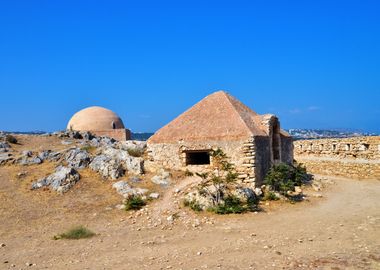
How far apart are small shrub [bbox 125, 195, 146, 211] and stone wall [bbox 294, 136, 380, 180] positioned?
12.2 m

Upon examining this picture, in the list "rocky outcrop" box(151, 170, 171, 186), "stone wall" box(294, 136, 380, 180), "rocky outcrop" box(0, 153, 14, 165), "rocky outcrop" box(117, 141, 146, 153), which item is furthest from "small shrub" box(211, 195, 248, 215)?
"rocky outcrop" box(0, 153, 14, 165)

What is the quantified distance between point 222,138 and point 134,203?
4.42m

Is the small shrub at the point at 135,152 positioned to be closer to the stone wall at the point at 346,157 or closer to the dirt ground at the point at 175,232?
the dirt ground at the point at 175,232

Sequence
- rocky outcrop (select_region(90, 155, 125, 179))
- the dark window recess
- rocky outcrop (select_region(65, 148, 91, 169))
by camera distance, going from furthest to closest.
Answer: rocky outcrop (select_region(65, 148, 91, 169)) → the dark window recess → rocky outcrop (select_region(90, 155, 125, 179))

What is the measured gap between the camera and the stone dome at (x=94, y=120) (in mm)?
26700

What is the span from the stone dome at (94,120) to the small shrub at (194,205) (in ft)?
53.4

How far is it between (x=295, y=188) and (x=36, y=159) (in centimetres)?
1149

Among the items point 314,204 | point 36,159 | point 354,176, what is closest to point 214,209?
point 314,204

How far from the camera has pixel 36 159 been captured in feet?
53.9

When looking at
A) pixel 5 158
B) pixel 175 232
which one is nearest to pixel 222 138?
pixel 175 232

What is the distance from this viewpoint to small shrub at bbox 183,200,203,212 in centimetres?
1148

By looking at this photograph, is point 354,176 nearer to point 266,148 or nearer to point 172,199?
point 266,148

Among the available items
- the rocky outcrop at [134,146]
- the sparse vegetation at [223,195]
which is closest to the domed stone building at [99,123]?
the rocky outcrop at [134,146]

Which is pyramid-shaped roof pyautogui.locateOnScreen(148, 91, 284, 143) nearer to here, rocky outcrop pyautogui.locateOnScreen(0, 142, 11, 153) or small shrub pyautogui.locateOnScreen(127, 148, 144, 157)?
small shrub pyautogui.locateOnScreen(127, 148, 144, 157)
